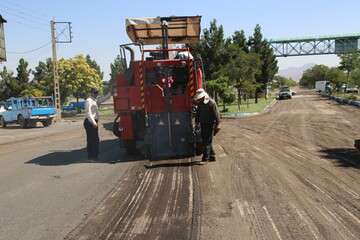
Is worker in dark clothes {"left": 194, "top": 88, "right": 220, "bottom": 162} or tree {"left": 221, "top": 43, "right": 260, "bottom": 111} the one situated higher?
tree {"left": 221, "top": 43, "right": 260, "bottom": 111}

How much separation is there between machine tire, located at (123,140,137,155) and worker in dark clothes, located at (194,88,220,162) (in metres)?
2.42

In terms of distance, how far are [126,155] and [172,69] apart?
9.69ft

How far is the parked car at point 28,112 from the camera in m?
35.1

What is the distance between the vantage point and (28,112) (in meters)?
34.8

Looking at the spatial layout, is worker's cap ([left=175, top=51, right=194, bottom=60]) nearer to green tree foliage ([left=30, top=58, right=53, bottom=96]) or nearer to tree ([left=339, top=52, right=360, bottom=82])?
tree ([left=339, top=52, right=360, bottom=82])

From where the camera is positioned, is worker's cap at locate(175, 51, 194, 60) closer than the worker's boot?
No

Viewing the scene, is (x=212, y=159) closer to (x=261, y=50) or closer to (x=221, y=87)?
(x=221, y=87)

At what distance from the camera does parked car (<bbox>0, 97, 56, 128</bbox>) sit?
115 ft

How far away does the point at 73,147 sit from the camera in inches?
685

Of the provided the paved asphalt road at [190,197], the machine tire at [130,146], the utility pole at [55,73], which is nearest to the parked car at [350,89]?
the utility pole at [55,73]

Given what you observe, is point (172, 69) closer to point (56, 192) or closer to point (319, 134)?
point (56, 192)

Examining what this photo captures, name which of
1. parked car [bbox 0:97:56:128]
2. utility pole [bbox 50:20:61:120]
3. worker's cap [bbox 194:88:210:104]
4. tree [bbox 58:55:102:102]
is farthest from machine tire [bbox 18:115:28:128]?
tree [bbox 58:55:102:102]

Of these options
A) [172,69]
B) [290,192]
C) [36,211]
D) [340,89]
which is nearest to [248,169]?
[290,192]

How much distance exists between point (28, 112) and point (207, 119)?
83.8 ft
